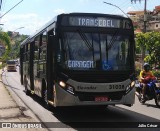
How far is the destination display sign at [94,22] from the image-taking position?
1084 cm

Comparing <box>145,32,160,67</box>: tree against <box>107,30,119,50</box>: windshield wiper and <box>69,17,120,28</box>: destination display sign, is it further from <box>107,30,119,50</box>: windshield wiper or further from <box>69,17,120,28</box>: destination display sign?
<box>107,30,119,50</box>: windshield wiper

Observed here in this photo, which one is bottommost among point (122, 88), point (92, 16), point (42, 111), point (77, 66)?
point (42, 111)

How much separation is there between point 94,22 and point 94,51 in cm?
90

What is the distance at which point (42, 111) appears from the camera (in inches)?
526

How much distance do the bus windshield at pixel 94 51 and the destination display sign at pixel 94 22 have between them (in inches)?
11.2

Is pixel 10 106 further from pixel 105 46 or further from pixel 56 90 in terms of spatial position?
pixel 105 46

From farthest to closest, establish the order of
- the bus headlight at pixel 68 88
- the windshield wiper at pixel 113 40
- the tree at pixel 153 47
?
the tree at pixel 153 47
the windshield wiper at pixel 113 40
the bus headlight at pixel 68 88

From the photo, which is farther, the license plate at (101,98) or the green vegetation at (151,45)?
the green vegetation at (151,45)

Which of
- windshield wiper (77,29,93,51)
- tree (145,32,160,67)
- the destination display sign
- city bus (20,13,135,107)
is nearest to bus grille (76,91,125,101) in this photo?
city bus (20,13,135,107)

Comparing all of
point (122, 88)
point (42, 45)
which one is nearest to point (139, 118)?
point (122, 88)

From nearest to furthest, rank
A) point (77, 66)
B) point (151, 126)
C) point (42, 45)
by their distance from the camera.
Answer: point (151, 126) → point (77, 66) → point (42, 45)

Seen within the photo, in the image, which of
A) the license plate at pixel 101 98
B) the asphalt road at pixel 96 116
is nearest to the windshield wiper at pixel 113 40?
the license plate at pixel 101 98

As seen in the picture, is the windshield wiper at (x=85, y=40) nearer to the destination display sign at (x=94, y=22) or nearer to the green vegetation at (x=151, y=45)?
the destination display sign at (x=94, y=22)

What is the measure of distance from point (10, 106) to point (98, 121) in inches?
171
